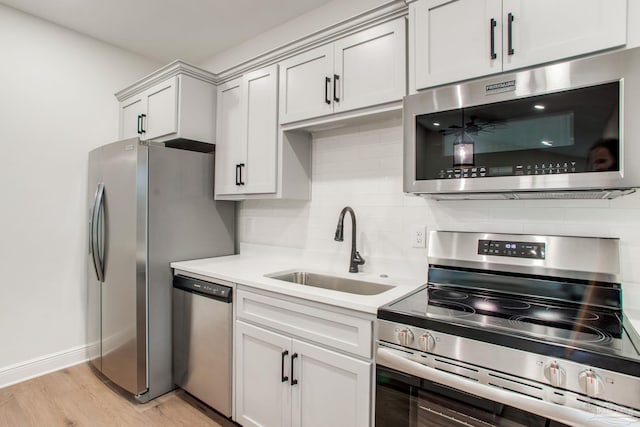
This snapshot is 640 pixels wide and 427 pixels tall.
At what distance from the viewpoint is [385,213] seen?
2.02 m

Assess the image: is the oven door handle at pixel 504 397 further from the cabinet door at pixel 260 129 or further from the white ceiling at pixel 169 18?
the white ceiling at pixel 169 18

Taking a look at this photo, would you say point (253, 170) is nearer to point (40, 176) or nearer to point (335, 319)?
point (335, 319)

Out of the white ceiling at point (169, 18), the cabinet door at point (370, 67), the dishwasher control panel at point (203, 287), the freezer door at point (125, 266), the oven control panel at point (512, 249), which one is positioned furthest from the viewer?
the white ceiling at point (169, 18)

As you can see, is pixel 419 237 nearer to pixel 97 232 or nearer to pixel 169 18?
pixel 97 232

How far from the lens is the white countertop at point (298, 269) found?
1.46 meters

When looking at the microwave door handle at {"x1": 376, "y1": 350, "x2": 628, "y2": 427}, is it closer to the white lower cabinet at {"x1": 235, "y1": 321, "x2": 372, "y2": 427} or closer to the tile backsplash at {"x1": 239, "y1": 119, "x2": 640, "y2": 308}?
the white lower cabinet at {"x1": 235, "y1": 321, "x2": 372, "y2": 427}

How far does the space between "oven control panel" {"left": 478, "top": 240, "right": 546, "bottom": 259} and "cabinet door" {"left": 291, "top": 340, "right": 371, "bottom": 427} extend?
2.51ft

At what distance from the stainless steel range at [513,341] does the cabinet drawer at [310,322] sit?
0.33 ft

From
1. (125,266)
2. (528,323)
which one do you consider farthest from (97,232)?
(528,323)

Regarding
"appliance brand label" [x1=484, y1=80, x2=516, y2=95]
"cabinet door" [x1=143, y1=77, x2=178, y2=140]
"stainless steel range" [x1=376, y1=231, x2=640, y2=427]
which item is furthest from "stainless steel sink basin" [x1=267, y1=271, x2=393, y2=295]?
"cabinet door" [x1=143, y1=77, x2=178, y2=140]

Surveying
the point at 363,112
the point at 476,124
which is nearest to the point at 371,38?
the point at 363,112

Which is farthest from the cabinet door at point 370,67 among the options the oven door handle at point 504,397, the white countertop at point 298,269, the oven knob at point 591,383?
the oven knob at point 591,383

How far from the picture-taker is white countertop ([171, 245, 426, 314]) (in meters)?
1.46

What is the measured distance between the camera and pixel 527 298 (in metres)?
1.45
